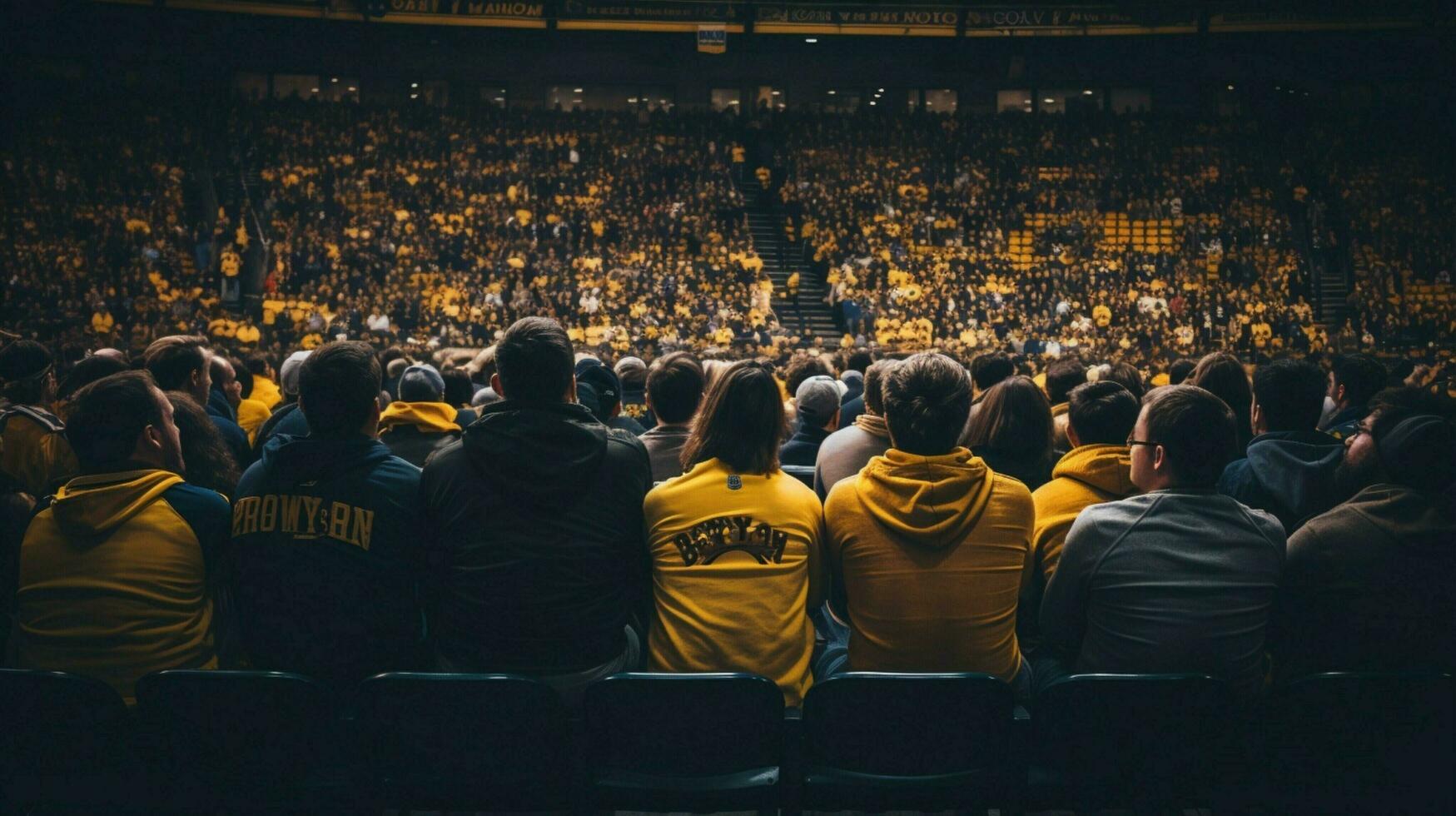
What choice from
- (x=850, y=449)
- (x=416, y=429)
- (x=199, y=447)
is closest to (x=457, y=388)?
(x=416, y=429)

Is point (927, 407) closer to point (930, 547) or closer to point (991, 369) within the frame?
point (930, 547)

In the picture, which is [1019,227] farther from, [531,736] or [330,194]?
[531,736]

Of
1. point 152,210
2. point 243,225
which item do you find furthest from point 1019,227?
point 152,210

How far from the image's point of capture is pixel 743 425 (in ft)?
9.95

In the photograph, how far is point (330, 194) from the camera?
74.2 ft

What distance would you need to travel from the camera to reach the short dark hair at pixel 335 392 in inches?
119

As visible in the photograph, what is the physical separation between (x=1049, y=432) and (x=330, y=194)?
71.0ft

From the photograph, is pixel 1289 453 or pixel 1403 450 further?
pixel 1289 453

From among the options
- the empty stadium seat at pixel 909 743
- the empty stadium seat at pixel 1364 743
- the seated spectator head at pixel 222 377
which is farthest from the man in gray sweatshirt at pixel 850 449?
the seated spectator head at pixel 222 377

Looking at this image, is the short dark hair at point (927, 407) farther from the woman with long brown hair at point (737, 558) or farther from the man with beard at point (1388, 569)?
the man with beard at point (1388, 569)

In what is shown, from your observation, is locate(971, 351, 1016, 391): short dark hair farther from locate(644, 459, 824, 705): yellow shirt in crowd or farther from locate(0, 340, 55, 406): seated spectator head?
locate(0, 340, 55, 406): seated spectator head

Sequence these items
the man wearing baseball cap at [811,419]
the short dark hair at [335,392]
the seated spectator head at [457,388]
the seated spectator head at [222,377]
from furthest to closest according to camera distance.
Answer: the seated spectator head at [457,388], the seated spectator head at [222,377], the man wearing baseball cap at [811,419], the short dark hair at [335,392]

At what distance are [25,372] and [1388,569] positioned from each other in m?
5.39

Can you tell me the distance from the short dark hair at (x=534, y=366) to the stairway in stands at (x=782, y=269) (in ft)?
60.9
